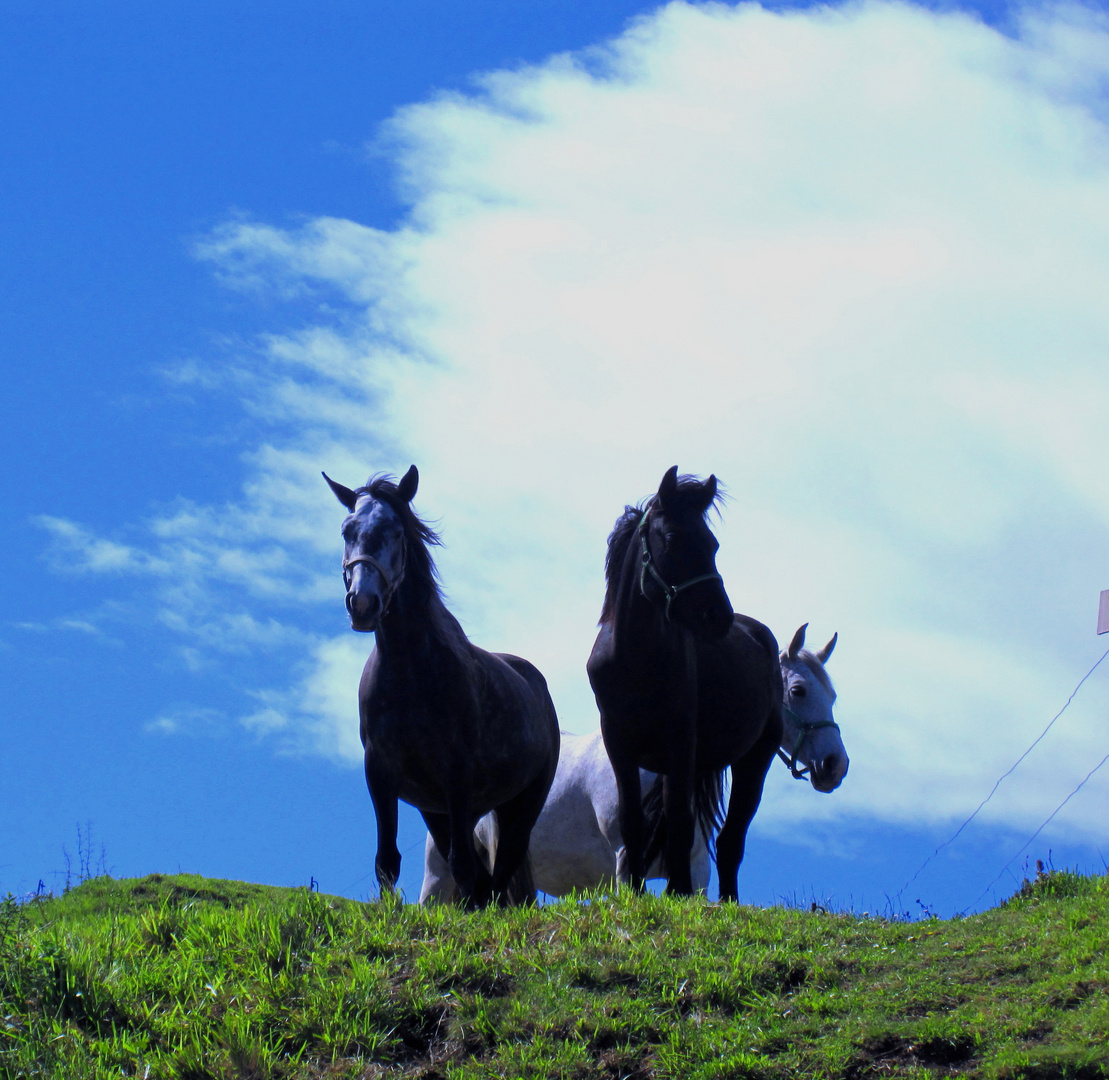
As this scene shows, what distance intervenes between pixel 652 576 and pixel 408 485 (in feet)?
6.46

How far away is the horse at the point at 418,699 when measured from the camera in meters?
9.12

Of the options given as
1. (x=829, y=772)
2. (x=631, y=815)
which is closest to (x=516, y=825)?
(x=631, y=815)

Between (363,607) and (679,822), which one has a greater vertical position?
(363,607)

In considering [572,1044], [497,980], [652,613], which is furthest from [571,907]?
[652,613]

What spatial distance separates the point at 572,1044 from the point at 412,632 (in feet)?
12.3

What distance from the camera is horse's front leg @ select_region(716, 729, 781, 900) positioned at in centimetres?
1080

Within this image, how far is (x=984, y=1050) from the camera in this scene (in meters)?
6.17

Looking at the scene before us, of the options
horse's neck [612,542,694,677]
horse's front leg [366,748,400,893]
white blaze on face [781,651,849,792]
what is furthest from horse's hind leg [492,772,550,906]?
white blaze on face [781,651,849,792]

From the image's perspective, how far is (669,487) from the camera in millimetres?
9445

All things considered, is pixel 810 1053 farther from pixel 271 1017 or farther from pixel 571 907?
pixel 271 1017

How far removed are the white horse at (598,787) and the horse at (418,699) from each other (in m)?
2.91

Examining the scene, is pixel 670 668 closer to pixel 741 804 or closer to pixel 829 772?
pixel 741 804

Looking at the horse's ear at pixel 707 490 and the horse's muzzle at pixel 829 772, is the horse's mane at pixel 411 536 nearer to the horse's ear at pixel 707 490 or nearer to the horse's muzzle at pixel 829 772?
the horse's ear at pixel 707 490

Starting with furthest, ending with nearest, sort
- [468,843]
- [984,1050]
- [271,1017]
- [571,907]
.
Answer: [468,843] → [571,907] → [271,1017] → [984,1050]
